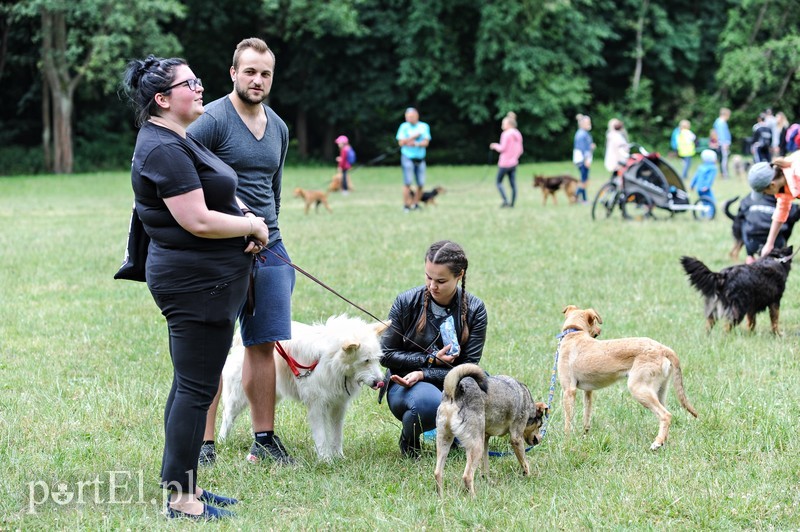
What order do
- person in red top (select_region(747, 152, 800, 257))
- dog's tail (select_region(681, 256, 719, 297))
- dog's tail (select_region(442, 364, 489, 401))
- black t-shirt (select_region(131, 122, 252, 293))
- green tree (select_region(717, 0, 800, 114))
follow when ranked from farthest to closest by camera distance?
1. green tree (select_region(717, 0, 800, 114))
2. dog's tail (select_region(681, 256, 719, 297))
3. person in red top (select_region(747, 152, 800, 257))
4. dog's tail (select_region(442, 364, 489, 401))
5. black t-shirt (select_region(131, 122, 252, 293))

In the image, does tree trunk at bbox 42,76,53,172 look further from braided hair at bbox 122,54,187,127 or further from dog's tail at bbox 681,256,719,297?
braided hair at bbox 122,54,187,127

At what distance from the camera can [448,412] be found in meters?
3.98

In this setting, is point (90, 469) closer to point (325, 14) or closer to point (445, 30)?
point (325, 14)

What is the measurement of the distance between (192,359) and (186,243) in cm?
49

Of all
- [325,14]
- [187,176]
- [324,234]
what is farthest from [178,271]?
[325,14]

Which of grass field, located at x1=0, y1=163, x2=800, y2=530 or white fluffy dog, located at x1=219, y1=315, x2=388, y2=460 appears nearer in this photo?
grass field, located at x1=0, y1=163, x2=800, y2=530

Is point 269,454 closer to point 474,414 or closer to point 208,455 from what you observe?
point 208,455

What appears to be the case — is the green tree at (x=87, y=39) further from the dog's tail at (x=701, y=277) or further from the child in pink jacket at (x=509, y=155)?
the dog's tail at (x=701, y=277)

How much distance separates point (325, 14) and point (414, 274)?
25.1 m

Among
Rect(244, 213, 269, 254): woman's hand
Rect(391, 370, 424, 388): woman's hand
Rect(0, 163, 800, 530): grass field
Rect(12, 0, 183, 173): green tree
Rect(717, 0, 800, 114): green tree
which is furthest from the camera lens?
Rect(717, 0, 800, 114): green tree

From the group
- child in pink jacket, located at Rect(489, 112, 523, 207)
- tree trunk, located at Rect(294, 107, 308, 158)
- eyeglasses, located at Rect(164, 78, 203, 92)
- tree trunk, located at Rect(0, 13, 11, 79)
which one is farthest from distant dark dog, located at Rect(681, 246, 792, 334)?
tree trunk, located at Rect(294, 107, 308, 158)

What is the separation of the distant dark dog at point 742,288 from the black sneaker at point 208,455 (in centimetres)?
468

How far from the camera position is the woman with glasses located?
3477 mm

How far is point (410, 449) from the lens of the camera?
4.72 meters
